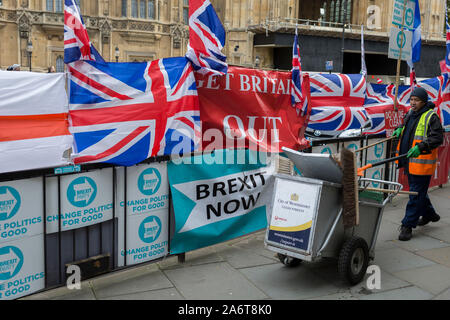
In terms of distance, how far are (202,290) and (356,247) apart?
1.63 meters

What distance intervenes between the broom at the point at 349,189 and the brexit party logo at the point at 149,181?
2.02m

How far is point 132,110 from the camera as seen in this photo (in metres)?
5.02

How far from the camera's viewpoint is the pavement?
184 inches

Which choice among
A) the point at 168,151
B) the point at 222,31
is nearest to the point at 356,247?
the point at 168,151

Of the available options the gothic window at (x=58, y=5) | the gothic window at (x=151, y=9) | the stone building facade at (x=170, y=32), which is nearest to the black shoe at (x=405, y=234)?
the stone building facade at (x=170, y=32)

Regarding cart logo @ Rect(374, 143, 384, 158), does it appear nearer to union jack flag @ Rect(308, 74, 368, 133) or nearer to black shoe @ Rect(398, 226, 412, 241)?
union jack flag @ Rect(308, 74, 368, 133)

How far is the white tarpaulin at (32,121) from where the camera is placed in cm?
404

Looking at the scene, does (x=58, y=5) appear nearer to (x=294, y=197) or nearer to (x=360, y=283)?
(x=294, y=197)

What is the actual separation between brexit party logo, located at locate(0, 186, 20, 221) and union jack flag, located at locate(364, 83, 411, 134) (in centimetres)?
650

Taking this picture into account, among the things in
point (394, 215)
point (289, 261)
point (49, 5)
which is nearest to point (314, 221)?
point (289, 261)

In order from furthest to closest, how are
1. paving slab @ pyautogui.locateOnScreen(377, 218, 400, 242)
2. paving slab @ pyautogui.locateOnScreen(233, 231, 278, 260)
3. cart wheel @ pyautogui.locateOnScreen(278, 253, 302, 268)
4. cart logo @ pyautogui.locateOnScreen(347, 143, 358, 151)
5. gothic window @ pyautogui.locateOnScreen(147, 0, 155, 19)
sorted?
1. gothic window @ pyautogui.locateOnScreen(147, 0, 155, 19)
2. cart logo @ pyautogui.locateOnScreen(347, 143, 358, 151)
3. paving slab @ pyautogui.locateOnScreen(377, 218, 400, 242)
4. paving slab @ pyautogui.locateOnScreen(233, 231, 278, 260)
5. cart wheel @ pyautogui.locateOnScreen(278, 253, 302, 268)

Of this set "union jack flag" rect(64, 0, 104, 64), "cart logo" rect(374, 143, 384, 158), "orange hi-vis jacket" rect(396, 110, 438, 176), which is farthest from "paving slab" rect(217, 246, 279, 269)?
"cart logo" rect(374, 143, 384, 158)

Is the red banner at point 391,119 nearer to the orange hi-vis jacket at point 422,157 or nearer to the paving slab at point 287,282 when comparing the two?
the orange hi-vis jacket at point 422,157

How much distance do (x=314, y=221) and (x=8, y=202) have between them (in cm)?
277
